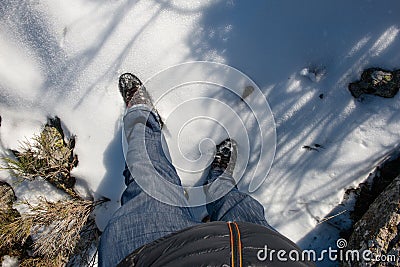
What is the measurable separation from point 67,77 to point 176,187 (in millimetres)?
1212

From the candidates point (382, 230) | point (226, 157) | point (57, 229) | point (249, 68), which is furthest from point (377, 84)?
point (57, 229)

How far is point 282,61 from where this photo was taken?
271cm

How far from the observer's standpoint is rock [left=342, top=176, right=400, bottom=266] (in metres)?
2.47

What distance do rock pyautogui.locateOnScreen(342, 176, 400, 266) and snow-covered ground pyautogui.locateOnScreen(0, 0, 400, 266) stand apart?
0.79ft

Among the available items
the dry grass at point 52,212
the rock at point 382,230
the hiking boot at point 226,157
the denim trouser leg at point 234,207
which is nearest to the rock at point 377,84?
the rock at point 382,230

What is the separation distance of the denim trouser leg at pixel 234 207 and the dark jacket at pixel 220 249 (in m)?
0.71

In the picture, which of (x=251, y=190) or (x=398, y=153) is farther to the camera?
(x=251, y=190)

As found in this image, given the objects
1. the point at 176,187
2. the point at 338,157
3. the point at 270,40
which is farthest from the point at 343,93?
the point at 176,187

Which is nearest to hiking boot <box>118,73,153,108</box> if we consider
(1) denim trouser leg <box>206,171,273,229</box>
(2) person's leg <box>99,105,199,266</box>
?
(2) person's leg <box>99,105,199,266</box>

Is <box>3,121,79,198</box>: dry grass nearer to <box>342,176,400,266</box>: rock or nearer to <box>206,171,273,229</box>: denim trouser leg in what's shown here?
<box>206,171,273,229</box>: denim trouser leg

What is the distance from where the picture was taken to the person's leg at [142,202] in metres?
1.97

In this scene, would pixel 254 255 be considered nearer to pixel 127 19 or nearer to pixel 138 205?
pixel 138 205

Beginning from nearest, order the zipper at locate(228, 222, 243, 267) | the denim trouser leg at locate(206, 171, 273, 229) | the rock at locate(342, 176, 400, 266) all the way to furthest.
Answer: the zipper at locate(228, 222, 243, 267) < the denim trouser leg at locate(206, 171, 273, 229) < the rock at locate(342, 176, 400, 266)

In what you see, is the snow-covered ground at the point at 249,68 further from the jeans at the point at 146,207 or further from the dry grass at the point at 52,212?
the jeans at the point at 146,207
